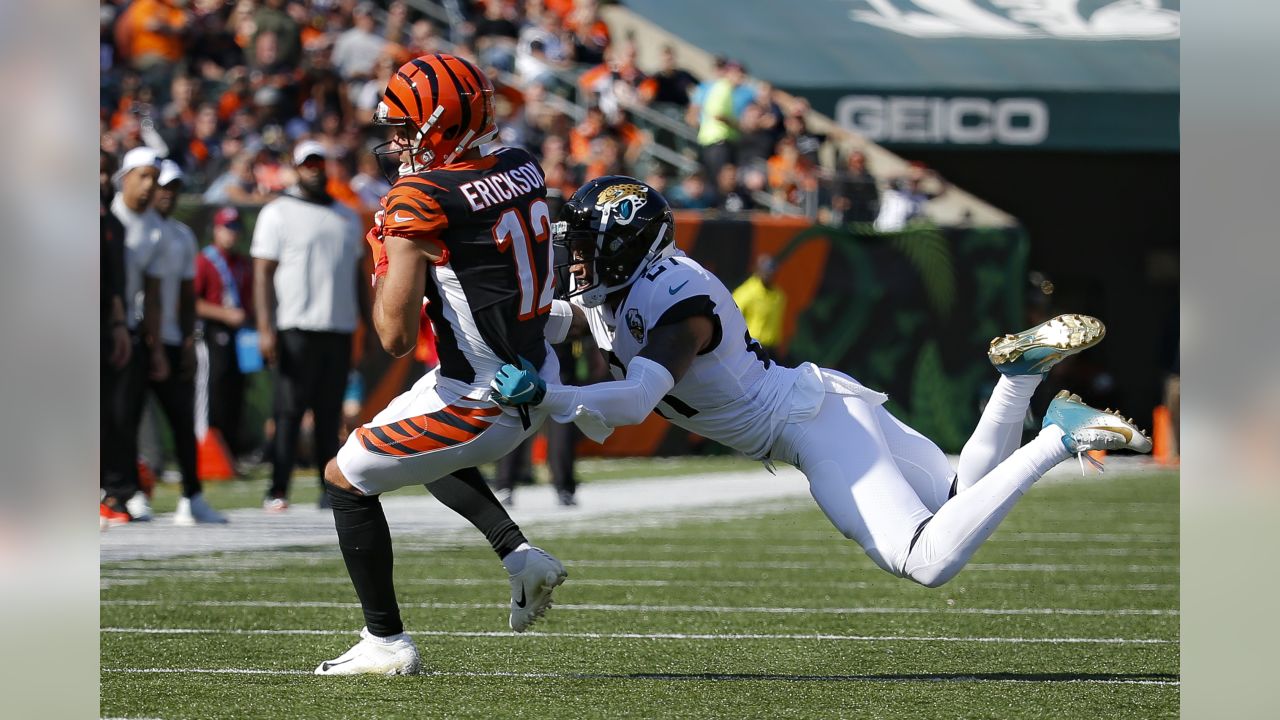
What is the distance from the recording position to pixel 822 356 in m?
15.5

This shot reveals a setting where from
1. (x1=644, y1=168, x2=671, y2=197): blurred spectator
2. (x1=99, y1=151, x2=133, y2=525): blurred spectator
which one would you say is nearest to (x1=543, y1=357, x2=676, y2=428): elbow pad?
(x1=99, y1=151, x2=133, y2=525): blurred spectator

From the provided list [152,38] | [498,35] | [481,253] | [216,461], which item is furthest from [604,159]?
[481,253]

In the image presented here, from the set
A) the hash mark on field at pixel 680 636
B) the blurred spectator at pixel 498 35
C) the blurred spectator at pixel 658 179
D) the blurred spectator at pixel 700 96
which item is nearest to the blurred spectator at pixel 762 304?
the blurred spectator at pixel 658 179

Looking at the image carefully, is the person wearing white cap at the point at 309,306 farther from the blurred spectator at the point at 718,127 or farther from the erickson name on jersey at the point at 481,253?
the blurred spectator at the point at 718,127

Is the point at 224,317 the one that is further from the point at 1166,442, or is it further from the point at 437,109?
the point at 1166,442

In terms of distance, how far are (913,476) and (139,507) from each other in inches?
216

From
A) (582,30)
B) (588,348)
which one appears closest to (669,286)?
(588,348)

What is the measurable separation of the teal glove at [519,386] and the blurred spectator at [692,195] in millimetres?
11504

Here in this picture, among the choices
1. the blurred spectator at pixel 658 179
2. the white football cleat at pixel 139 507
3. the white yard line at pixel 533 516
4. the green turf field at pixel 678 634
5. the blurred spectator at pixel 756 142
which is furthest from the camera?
the blurred spectator at pixel 756 142

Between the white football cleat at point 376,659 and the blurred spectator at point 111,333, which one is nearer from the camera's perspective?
the white football cleat at point 376,659

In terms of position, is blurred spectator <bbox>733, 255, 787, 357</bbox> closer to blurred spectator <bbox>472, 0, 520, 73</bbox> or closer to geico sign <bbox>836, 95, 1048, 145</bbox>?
blurred spectator <bbox>472, 0, 520, 73</bbox>

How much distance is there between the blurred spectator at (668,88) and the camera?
18.1 meters
